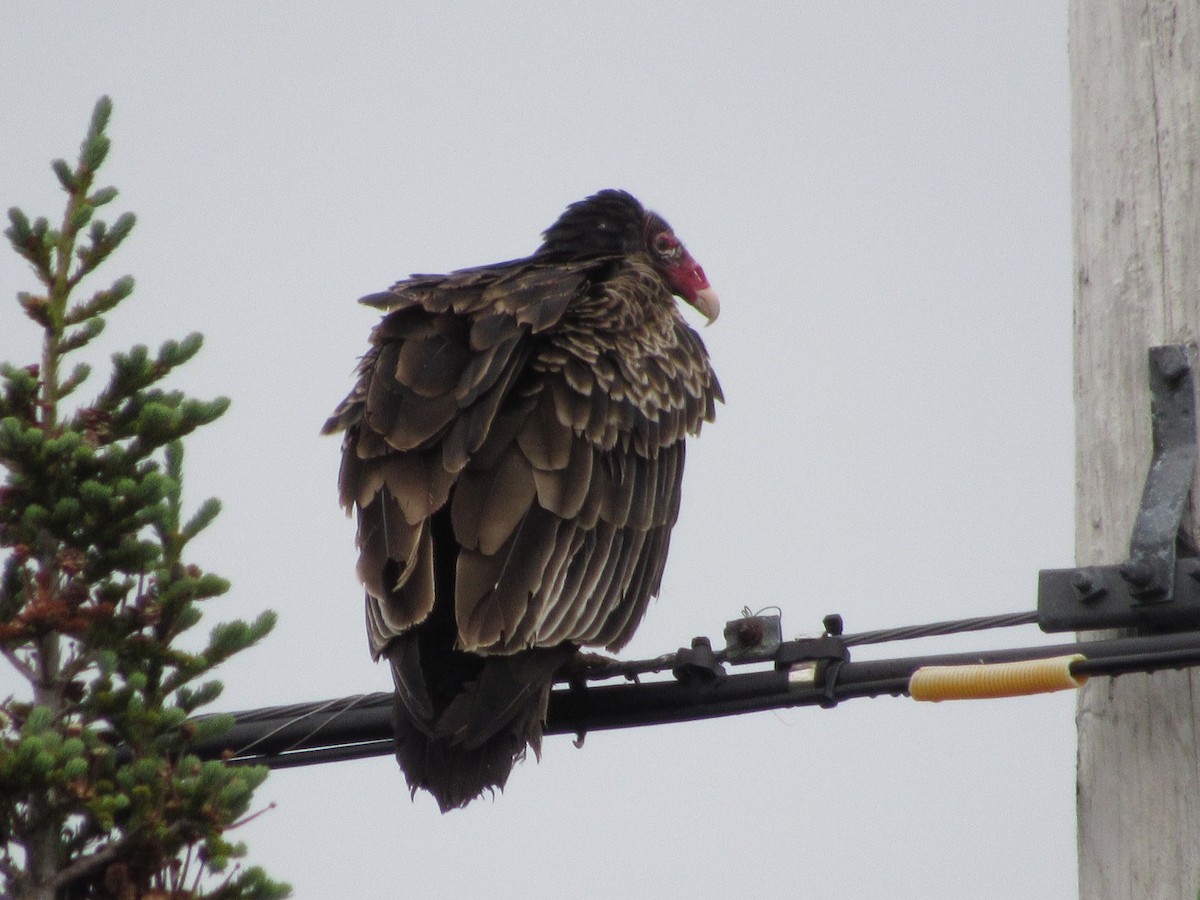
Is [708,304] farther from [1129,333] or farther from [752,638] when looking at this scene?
[1129,333]

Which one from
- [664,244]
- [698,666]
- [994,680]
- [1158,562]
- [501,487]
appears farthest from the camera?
[664,244]

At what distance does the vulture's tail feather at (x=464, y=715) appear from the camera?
11.9ft

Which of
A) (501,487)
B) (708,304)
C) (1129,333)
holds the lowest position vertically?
(501,487)

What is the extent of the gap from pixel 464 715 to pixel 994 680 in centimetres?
131

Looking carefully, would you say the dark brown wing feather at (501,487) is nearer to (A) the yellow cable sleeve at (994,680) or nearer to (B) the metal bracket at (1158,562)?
(A) the yellow cable sleeve at (994,680)

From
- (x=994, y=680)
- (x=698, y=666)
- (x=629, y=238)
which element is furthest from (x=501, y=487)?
(x=629, y=238)

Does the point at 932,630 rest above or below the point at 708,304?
below

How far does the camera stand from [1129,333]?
115 inches

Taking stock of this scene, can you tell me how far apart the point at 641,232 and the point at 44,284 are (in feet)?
12.0

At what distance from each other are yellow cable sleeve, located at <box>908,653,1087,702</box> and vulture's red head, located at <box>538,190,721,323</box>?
3.40m

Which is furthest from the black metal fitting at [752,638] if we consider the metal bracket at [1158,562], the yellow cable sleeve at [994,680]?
the metal bracket at [1158,562]

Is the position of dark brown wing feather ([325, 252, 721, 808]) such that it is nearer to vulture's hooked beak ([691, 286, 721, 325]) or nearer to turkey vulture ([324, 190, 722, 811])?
turkey vulture ([324, 190, 722, 811])

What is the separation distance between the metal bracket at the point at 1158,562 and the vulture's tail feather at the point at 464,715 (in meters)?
1.36

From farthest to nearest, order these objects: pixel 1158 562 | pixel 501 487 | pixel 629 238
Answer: pixel 629 238 → pixel 501 487 → pixel 1158 562
